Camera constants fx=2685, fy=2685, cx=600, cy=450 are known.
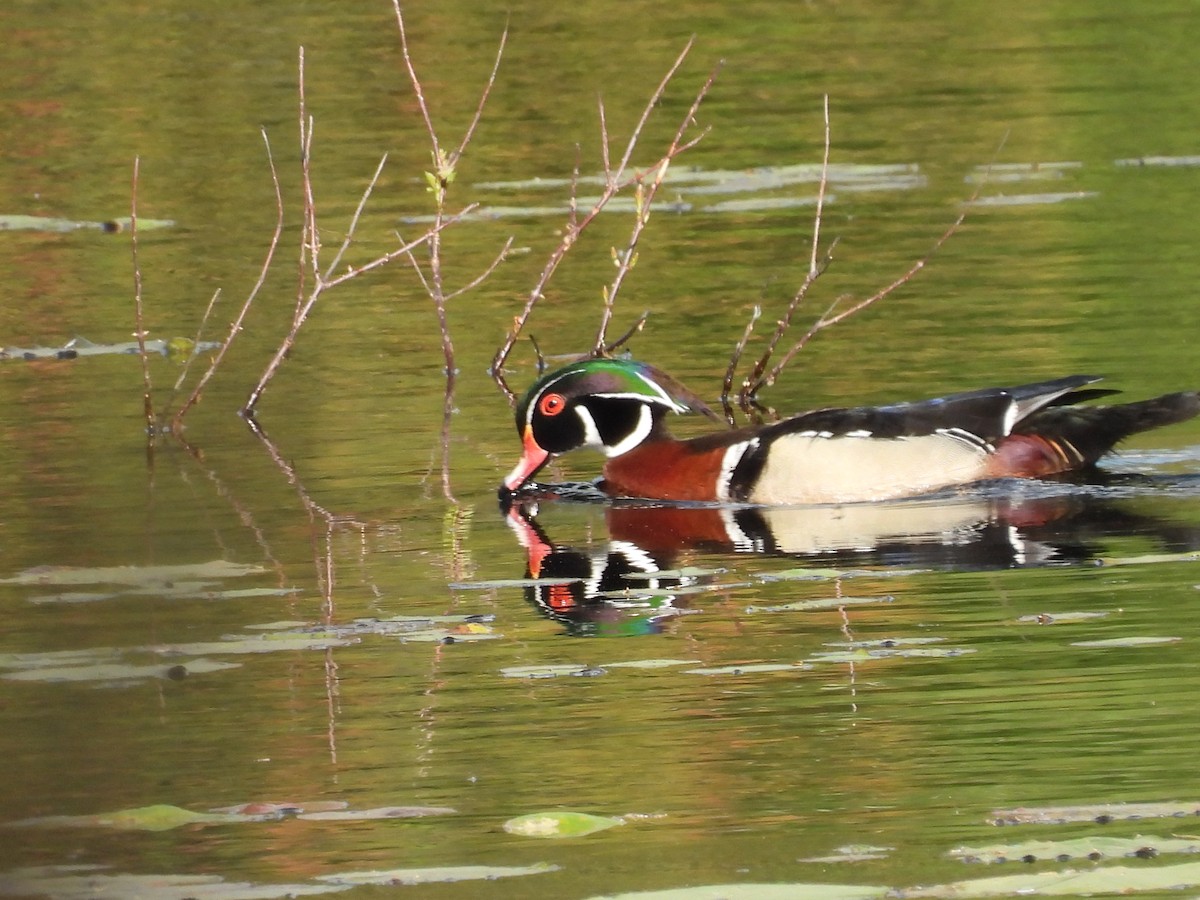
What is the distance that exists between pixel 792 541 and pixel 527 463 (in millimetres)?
1674

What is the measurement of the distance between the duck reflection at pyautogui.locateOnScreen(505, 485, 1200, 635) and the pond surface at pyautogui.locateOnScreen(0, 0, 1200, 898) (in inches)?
1.4

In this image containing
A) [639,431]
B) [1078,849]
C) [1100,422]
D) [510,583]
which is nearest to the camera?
[1078,849]

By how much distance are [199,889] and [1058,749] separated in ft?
7.12

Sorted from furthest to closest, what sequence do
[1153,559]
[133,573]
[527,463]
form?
[527,463] → [133,573] → [1153,559]

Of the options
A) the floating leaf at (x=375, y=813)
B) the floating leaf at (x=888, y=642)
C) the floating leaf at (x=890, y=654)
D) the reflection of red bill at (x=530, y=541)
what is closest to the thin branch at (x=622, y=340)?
the reflection of red bill at (x=530, y=541)

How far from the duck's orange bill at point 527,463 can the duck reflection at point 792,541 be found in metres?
0.09

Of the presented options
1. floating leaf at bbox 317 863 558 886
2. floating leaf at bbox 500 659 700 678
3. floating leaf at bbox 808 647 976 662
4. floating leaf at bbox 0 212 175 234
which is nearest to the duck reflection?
floating leaf at bbox 500 659 700 678

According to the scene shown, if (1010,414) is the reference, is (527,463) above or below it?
below

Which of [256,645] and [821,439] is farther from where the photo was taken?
[821,439]

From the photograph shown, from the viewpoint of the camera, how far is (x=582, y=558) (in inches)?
387

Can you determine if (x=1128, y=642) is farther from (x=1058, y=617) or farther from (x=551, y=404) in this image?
(x=551, y=404)

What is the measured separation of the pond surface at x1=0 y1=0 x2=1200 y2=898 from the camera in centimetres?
615

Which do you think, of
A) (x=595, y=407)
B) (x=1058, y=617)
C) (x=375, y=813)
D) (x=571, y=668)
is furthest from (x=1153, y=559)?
(x=375, y=813)

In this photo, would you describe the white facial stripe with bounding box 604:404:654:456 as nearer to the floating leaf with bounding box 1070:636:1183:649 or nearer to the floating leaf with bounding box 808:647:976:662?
the floating leaf with bounding box 808:647:976:662
